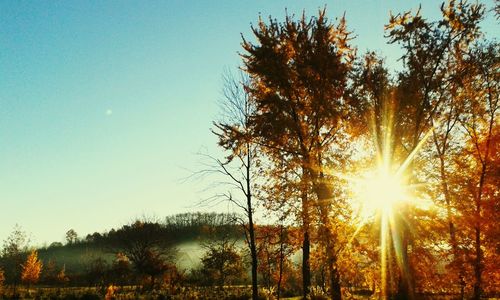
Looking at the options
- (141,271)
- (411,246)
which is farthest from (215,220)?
(411,246)

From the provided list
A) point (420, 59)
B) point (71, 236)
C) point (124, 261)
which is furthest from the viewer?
point (71, 236)

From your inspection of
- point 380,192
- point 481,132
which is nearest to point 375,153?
point 380,192

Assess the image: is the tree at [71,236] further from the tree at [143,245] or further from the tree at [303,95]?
the tree at [303,95]

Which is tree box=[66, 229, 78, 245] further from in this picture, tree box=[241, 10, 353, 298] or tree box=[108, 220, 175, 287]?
tree box=[241, 10, 353, 298]

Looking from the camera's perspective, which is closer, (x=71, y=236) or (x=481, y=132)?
(x=481, y=132)

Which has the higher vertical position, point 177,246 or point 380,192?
point 380,192

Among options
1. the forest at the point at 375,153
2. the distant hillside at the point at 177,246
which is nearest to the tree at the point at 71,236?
the distant hillside at the point at 177,246

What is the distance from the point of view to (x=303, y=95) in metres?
12.6

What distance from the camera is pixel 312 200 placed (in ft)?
37.3

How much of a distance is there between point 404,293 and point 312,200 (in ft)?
15.2

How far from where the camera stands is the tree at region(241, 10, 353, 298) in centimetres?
1181

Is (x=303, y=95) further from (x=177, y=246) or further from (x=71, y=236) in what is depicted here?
(x=71, y=236)

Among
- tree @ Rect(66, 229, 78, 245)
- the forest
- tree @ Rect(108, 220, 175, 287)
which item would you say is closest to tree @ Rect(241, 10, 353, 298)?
the forest

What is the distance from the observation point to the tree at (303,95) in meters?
11.8
